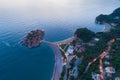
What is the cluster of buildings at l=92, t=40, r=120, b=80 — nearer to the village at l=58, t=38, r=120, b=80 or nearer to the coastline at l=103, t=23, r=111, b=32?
the village at l=58, t=38, r=120, b=80

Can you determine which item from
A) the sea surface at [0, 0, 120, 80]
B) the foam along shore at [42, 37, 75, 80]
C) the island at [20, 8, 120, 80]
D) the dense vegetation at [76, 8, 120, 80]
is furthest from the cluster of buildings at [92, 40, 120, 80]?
the sea surface at [0, 0, 120, 80]

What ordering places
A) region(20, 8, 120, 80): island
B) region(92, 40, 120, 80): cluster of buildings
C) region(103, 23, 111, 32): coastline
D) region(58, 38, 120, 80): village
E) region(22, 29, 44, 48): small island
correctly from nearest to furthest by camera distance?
region(92, 40, 120, 80): cluster of buildings, region(58, 38, 120, 80): village, region(20, 8, 120, 80): island, region(22, 29, 44, 48): small island, region(103, 23, 111, 32): coastline

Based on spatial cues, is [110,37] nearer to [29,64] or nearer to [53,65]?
[53,65]

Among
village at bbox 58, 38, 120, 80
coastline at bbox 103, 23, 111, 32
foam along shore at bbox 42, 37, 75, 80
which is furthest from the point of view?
coastline at bbox 103, 23, 111, 32

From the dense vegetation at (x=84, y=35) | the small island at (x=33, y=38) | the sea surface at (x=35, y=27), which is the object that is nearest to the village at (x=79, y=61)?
the dense vegetation at (x=84, y=35)

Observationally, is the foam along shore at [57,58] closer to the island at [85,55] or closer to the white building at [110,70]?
the island at [85,55]

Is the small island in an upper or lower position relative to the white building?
upper

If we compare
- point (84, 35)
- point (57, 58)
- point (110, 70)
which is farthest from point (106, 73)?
point (84, 35)
